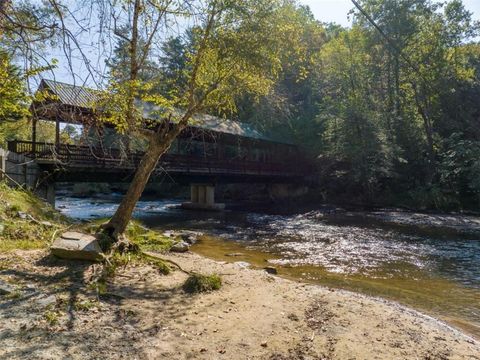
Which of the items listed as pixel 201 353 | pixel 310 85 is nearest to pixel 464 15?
pixel 310 85

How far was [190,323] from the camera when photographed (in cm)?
451

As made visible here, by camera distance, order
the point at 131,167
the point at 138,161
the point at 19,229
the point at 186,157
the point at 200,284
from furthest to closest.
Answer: the point at 186,157, the point at 138,161, the point at 131,167, the point at 19,229, the point at 200,284

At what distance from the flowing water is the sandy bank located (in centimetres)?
178

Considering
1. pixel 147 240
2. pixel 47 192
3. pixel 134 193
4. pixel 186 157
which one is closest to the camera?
pixel 134 193

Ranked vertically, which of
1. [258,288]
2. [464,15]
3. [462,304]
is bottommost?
[462,304]

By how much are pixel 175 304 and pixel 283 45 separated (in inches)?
264

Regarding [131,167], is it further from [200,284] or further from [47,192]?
[200,284]

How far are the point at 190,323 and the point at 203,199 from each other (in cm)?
2410


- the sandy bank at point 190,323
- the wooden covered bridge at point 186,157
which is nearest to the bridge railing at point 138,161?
the wooden covered bridge at point 186,157

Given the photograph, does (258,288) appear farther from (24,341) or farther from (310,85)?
(310,85)

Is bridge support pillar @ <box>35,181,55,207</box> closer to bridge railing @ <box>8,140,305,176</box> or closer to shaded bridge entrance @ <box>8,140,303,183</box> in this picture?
shaded bridge entrance @ <box>8,140,303,183</box>

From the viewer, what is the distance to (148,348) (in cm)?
375

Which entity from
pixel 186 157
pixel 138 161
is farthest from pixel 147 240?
pixel 186 157

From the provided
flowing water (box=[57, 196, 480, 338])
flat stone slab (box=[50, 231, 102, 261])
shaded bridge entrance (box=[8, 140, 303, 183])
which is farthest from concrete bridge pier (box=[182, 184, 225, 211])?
flat stone slab (box=[50, 231, 102, 261])
